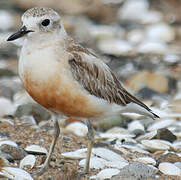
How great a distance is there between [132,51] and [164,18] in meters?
2.18

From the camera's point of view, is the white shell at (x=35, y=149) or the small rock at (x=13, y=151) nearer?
the small rock at (x=13, y=151)

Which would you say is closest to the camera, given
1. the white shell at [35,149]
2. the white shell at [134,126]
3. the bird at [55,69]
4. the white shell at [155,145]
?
the bird at [55,69]

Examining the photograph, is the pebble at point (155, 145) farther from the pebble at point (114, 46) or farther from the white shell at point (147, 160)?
the pebble at point (114, 46)

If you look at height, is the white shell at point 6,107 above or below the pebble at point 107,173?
above

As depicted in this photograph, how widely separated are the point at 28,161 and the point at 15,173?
0.37 meters

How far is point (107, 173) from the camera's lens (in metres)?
4.60

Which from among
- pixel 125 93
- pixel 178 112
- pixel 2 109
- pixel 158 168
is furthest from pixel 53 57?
pixel 178 112

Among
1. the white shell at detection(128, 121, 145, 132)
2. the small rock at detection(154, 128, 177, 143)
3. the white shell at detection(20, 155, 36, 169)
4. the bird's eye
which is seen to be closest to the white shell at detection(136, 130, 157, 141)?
the small rock at detection(154, 128, 177, 143)

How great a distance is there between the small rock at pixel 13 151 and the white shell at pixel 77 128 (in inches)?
44.0

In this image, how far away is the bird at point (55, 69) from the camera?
4293 millimetres

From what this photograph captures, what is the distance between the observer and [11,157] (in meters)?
4.80

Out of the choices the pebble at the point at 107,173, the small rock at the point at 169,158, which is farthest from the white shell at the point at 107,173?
the small rock at the point at 169,158

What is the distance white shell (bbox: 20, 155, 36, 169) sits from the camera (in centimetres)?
473

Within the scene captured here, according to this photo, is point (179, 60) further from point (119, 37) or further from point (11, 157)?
point (11, 157)
